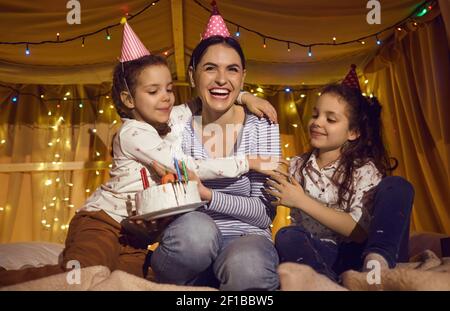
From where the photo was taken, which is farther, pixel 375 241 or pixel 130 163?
pixel 130 163

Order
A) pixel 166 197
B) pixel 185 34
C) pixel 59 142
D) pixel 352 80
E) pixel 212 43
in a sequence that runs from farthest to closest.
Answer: pixel 59 142
pixel 185 34
pixel 352 80
pixel 212 43
pixel 166 197

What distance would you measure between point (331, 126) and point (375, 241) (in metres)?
0.52

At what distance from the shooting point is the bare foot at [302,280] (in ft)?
2.71

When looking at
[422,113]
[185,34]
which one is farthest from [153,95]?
[422,113]

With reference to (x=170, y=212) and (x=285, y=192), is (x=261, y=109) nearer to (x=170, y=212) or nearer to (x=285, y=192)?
(x=285, y=192)

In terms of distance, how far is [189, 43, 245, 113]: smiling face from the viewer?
138 cm

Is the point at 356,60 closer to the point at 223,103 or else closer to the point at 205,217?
the point at 223,103

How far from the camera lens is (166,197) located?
3.37 feet

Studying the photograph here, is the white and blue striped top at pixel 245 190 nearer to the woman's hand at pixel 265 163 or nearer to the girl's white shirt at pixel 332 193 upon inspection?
the woman's hand at pixel 265 163

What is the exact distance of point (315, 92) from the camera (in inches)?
122

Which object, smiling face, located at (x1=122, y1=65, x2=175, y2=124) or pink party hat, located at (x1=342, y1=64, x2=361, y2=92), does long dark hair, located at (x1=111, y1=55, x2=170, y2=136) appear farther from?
pink party hat, located at (x1=342, y1=64, x2=361, y2=92)

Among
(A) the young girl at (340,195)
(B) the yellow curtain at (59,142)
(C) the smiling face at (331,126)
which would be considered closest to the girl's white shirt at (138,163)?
(A) the young girl at (340,195)
